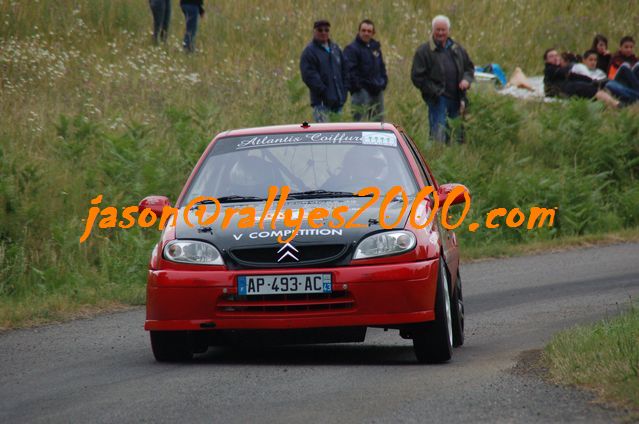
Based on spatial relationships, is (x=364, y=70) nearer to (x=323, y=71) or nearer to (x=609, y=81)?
(x=323, y=71)

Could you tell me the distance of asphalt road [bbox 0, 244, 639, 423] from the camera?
6.82 metres

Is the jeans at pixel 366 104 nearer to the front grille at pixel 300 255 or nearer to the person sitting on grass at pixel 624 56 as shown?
the person sitting on grass at pixel 624 56

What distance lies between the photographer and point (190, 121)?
20.0 metres

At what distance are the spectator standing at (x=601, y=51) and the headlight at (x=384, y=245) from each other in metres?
17.4

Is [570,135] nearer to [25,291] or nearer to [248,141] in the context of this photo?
[25,291]

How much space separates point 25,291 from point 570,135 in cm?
1157

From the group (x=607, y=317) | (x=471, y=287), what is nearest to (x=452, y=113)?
(x=471, y=287)

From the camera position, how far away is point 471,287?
13.7 metres

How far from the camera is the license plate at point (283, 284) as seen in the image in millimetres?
8398

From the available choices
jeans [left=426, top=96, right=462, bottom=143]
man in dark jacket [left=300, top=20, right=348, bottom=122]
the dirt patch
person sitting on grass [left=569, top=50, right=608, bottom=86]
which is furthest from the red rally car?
person sitting on grass [left=569, top=50, right=608, bottom=86]

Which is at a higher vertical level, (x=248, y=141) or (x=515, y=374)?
(x=248, y=141)

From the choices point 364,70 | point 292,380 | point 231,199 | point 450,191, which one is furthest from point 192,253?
point 364,70

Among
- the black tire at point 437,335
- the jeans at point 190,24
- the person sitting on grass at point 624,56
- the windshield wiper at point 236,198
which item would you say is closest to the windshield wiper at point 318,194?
the windshield wiper at point 236,198

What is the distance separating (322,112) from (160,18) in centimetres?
859
